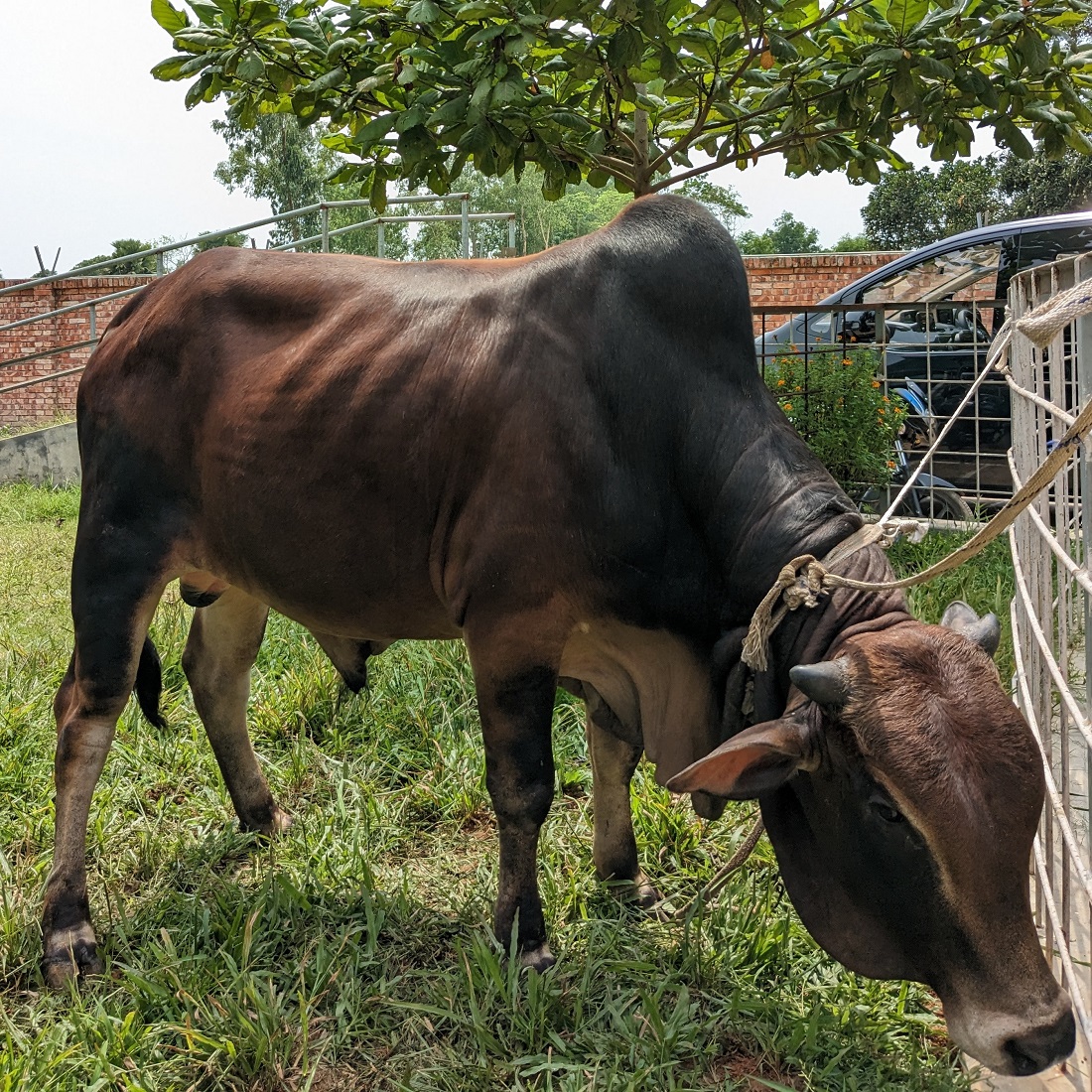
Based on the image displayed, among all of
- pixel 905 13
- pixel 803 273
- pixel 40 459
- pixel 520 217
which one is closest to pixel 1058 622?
pixel 905 13

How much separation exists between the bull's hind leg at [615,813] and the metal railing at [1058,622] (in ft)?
3.70

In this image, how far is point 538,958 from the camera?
2930mm

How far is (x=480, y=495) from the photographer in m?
2.81

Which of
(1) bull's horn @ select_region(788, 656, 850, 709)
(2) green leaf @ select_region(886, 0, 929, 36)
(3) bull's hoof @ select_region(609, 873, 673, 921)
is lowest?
(3) bull's hoof @ select_region(609, 873, 673, 921)

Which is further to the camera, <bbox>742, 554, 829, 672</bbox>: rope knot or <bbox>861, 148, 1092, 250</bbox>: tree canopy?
<bbox>861, 148, 1092, 250</bbox>: tree canopy

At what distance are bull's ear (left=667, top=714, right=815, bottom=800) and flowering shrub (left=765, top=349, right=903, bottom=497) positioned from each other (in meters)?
4.09

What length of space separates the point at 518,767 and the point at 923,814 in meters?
→ 1.10

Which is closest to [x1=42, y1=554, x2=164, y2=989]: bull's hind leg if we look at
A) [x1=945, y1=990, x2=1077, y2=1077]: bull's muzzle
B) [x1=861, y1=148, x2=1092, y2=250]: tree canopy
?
[x1=945, y1=990, x2=1077, y2=1077]: bull's muzzle

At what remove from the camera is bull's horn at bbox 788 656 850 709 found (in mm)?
2229

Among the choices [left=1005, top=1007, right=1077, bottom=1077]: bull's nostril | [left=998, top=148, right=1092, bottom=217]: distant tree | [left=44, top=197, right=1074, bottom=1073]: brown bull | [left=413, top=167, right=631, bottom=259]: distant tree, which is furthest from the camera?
[left=998, top=148, right=1092, bottom=217]: distant tree

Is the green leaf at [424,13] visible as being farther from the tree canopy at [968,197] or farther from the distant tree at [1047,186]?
the distant tree at [1047,186]

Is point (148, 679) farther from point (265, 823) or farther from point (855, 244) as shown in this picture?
point (855, 244)

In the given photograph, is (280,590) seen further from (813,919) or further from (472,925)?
(813,919)

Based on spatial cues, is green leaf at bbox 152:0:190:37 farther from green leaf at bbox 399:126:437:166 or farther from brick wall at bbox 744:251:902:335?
brick wall at bbox 744:251:902:335
